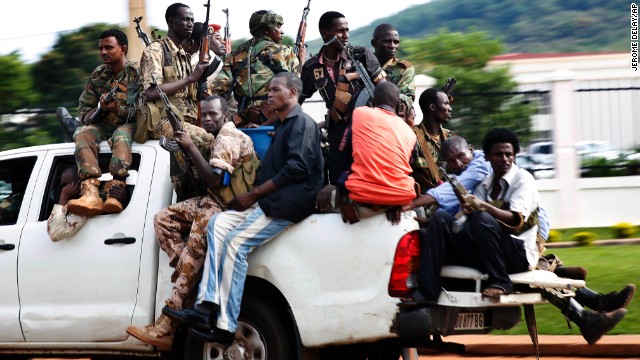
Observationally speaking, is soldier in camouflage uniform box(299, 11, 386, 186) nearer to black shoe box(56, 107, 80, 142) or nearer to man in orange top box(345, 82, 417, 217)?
man in orange top box(345, 82, 417, 217)

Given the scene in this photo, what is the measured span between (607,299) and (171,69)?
3.47 meters

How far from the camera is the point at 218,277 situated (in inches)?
273

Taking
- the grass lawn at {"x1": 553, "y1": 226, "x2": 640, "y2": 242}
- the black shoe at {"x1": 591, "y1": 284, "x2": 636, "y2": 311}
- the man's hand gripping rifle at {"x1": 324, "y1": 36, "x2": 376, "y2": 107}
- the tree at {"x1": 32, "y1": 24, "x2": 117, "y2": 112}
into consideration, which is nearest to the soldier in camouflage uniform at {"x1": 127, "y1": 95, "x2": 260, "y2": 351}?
the man's hand gripping rifle at {"x1": 324, "y1": 36, "x2": 376, "y2": 107}

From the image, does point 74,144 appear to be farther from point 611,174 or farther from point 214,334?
point 611,174

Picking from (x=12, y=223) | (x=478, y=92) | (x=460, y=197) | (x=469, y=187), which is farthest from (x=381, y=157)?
(x=478, y=92)

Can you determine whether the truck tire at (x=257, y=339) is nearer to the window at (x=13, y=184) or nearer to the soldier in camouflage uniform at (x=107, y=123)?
the soldier in camouflage uniform at (x=107, y=123)

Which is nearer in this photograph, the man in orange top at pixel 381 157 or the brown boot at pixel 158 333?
the man in orange top at pixel 381 157

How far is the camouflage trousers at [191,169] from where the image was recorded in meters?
7.43

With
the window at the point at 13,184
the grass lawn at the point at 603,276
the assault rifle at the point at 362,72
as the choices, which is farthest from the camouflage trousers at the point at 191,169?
the grass lawn at the point at 603,276

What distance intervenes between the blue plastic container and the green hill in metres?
62.0

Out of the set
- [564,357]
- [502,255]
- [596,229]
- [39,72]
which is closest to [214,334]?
[502,255]

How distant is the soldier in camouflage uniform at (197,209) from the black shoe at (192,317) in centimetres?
15

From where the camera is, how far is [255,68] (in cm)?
853

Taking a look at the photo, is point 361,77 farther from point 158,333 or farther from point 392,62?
point 158,333
